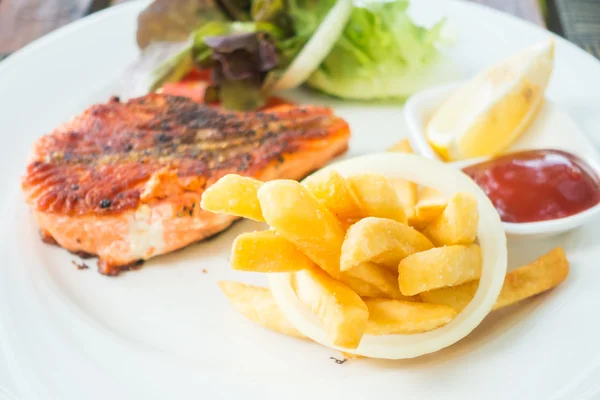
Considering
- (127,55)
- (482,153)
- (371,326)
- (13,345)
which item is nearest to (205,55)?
(127,55)

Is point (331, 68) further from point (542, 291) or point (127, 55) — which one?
point (542, 291)

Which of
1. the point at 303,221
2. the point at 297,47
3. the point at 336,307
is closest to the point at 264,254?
the point at 303,221

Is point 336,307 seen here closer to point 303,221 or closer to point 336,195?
point 303,221

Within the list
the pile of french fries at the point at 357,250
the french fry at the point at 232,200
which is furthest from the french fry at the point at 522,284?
the french fry at the point at 232,200

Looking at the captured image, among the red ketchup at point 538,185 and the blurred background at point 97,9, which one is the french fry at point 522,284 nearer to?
the red ketchup at point 538,185

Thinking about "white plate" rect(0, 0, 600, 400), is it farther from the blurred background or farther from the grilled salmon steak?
the blurred background
